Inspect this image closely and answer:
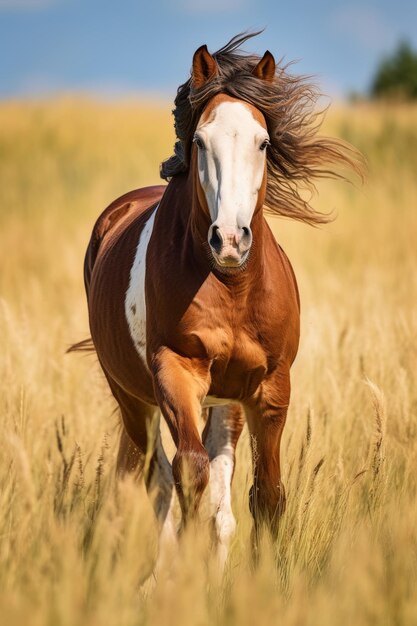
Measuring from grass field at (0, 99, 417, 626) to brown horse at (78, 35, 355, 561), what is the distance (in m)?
0.23

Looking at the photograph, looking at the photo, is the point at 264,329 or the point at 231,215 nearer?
the point at 231,215

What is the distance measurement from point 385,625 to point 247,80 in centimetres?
205

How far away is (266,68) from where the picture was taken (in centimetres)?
398

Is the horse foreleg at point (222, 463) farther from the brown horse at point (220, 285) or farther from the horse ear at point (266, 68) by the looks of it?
the horse ear at point (266, 68)

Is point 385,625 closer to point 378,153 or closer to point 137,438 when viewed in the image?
point 137,438

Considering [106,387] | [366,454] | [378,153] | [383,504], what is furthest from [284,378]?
[378,153]

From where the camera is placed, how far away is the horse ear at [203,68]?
152 inches

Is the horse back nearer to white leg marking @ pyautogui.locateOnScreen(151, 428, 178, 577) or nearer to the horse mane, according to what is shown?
the horse mane

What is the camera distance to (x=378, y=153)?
15.8m

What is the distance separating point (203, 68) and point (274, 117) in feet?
1.08

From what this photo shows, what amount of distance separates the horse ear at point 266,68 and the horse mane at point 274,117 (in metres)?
0.03

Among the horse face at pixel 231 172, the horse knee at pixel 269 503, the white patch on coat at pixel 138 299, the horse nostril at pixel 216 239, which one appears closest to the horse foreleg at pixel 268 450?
the horse knee at pixel 269 503

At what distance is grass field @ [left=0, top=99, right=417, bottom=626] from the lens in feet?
8.86

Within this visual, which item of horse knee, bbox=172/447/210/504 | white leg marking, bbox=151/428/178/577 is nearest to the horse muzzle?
horse knee, bbox=172/447/210/504
